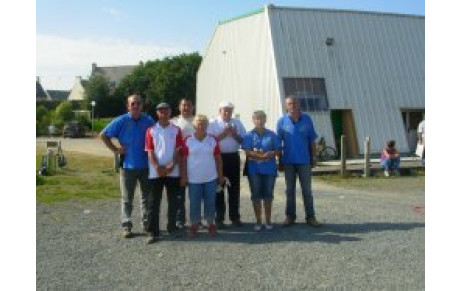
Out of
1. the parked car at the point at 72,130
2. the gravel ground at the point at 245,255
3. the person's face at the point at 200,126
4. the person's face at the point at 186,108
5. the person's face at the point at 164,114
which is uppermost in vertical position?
the parked car at the point at 72,130

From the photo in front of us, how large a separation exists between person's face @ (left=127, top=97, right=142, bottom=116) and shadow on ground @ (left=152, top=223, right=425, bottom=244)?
5.82 ft

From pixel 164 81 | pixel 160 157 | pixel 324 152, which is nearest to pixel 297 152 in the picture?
pixel 160 157

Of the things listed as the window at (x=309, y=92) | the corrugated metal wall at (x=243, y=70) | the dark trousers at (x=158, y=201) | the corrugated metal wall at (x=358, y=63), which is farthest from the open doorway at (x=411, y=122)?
the dark trousers at (x=158, y=201)

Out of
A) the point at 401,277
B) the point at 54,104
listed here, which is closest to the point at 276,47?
the point at 401,277

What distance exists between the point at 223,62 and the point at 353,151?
7.63m

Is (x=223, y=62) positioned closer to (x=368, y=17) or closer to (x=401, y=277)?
(x=368, y=17)

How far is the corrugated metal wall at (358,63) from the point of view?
24.0 meters

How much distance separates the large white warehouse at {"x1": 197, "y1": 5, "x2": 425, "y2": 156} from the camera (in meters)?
23.7

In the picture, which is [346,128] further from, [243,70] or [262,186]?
[262,186]

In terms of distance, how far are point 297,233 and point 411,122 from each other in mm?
18823

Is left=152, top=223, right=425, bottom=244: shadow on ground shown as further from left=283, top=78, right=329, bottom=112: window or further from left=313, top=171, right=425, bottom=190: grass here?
left=283, top=78, right=329, bottom=112: window

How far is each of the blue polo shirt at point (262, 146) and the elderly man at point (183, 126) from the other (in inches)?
32.8

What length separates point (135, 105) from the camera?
8.38 m

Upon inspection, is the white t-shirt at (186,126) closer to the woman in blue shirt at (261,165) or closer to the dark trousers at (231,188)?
the dark trousers at (231,188)
